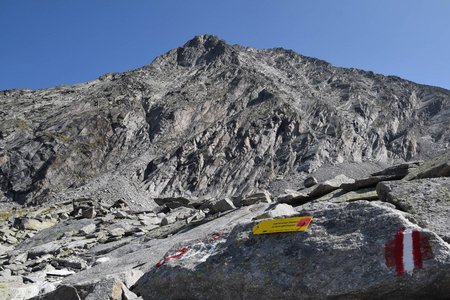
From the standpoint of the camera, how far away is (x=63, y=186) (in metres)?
80.1

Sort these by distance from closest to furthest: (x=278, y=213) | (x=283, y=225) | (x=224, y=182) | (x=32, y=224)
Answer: (x=283, y=225)
(x=278, y=213)
(x=32, y=224)
(x=224, y=182)

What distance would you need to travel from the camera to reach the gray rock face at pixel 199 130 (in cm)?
8125

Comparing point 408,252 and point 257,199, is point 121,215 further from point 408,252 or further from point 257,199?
point 408,252

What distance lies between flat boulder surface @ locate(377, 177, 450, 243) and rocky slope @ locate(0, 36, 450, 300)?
4 cm

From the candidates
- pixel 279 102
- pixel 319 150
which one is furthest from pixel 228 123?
pixel 319 150

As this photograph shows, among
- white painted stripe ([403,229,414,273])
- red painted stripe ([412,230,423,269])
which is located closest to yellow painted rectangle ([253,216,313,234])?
white painted stripe ([403,229,414,273])

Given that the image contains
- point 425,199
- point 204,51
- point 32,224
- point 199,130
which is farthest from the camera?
point 204,51

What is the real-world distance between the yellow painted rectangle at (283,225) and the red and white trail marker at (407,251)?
1449mm

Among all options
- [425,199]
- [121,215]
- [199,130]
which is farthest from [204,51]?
[425,199]

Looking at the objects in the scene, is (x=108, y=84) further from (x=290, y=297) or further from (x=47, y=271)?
(x=290, y=297)

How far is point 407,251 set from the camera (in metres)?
5.65

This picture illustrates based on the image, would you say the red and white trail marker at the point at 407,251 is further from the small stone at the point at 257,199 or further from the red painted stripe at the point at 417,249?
the small stone at the point at 257,199

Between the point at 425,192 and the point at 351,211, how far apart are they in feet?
7.09

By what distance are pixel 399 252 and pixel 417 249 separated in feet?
0.75
